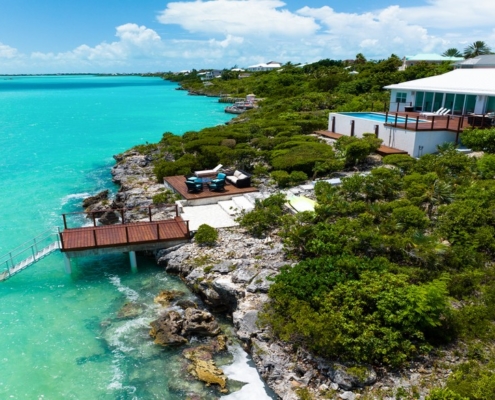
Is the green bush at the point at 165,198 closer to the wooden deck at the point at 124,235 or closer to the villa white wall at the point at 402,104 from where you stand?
the wooden deck at the point at 124,235

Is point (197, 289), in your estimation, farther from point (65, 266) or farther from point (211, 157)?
point (211, 157)

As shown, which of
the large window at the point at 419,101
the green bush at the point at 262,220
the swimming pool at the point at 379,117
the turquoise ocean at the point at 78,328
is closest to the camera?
the turquoise ocean at the point at 78,328

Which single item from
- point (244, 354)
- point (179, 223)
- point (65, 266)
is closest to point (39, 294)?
point (65, 266)

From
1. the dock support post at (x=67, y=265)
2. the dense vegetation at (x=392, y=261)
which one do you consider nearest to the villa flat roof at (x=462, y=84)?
the dense vegetation at (x=392, y=261)

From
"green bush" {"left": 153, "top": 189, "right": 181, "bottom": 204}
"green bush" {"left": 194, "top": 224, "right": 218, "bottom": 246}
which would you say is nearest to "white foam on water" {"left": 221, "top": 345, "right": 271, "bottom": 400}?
"green bush" {"left": 194, "top": 224, "right": 218, "bottom": 246}

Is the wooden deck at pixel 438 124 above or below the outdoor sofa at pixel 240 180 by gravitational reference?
above

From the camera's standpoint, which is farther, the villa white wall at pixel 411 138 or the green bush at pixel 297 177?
the villa white wall at pixel 411 138
